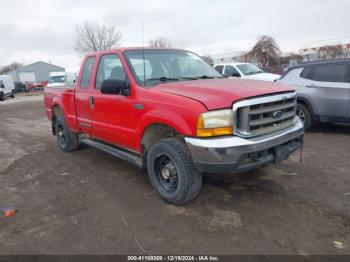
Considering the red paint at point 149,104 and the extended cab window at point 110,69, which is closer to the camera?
the red paint at point 149,104

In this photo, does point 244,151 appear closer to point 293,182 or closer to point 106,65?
point 293,182

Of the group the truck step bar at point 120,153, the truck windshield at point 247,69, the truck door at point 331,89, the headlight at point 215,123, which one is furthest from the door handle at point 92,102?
the truck windshield at point 247,69

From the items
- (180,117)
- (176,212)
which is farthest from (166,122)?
(176,212)

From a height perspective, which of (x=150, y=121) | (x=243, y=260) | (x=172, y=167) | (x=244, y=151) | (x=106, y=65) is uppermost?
(x=106, y=65)

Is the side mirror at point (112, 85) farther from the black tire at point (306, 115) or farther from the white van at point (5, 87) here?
the white van at point (5, 87)

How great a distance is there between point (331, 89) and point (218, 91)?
4.49m

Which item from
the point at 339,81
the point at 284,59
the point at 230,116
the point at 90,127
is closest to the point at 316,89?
the point at 339,81

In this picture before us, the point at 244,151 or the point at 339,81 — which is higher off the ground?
the point at 339,81

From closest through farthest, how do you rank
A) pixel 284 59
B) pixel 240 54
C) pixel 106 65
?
1. pixel 106 65
2. pixel 284 59
3. pixel 240 54

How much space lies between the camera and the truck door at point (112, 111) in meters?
3.99

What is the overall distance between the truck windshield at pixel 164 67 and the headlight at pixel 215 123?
1.18 meters

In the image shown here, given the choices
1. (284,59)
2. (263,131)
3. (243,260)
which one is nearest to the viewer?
(243,260)

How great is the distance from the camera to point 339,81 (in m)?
6.32

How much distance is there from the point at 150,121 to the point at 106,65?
1611 millimetres
